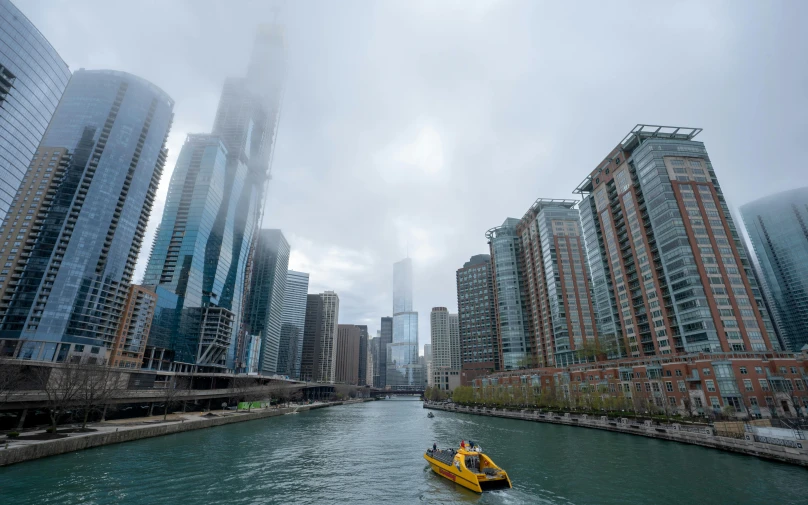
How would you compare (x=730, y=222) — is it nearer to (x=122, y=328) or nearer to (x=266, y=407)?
(x=266, y=407)

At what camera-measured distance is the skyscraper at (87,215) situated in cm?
13338

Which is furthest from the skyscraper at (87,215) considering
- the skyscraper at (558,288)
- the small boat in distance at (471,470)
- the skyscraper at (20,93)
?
the skyscraper at (558,288)

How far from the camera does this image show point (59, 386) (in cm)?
6306

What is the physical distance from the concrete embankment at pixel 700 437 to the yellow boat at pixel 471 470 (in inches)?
1393

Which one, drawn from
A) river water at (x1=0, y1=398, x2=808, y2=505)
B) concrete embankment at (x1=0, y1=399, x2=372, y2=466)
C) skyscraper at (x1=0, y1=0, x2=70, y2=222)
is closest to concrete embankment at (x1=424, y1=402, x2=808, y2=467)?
river water at (x1=0, y1=398, x2=808, y2=505)

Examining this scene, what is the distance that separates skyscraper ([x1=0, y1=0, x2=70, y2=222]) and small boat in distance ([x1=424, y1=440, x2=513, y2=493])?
449 feet

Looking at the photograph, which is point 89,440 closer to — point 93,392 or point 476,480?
point 93,392

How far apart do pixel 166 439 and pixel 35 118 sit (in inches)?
4569

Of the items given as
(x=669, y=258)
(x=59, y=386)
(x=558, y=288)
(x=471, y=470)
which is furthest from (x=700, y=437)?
(x=558, y=288)

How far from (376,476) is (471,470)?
38.3 ft

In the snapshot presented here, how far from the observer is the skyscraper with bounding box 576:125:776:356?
95.9m

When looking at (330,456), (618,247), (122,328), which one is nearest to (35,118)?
(122,328)

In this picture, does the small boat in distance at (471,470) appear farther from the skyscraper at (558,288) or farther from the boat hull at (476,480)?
the skyscraper at (558,288)

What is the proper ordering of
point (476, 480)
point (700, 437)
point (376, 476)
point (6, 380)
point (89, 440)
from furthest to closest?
point (6, 380), point (700, 437), point (89, 440), point (376, 476), point (476, 480)
